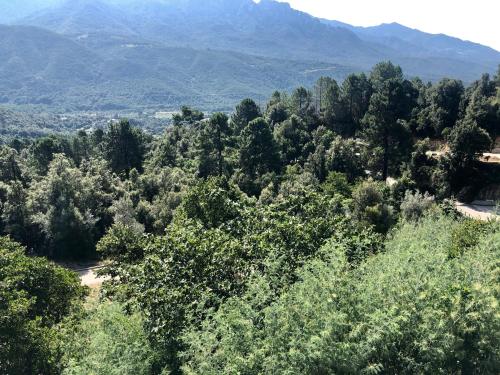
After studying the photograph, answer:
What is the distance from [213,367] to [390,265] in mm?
6024

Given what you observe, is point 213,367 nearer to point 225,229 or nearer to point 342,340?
point 342,340

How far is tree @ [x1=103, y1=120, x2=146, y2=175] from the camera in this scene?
53.7 metres

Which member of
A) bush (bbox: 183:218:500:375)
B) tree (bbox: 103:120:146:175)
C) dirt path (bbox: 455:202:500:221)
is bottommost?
tree (bbox: 103:120:146:175)

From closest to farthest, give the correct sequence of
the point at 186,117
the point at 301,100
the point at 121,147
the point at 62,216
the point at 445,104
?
the point at 62,216 < the point at 445,104 < the point at 121,147 < the point at 301,100 < the point at 186,117

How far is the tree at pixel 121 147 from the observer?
53719 mm

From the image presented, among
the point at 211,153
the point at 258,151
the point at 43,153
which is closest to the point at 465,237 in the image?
the point at 258,151

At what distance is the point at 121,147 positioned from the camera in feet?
179

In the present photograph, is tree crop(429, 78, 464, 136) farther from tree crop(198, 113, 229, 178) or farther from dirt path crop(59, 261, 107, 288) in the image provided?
dirt path crop(59, 261, 107, 288)

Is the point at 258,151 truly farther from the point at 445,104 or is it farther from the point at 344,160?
the point at 445,104

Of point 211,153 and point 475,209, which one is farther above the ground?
point 475,209

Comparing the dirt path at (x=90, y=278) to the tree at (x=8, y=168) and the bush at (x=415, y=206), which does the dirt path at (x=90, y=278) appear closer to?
the tree at (x=8, y=168)

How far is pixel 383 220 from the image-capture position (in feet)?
105

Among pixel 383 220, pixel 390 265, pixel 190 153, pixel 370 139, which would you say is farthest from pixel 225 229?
pixel 190 153

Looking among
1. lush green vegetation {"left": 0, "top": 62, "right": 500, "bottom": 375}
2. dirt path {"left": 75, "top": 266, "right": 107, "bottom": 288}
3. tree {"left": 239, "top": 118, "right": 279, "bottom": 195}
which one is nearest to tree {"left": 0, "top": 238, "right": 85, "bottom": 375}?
lush green vegetation {"left": 0, "top": 62, "right": 500, "bottom": 375}
